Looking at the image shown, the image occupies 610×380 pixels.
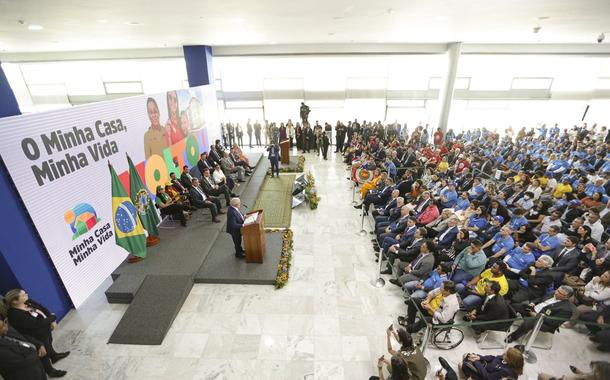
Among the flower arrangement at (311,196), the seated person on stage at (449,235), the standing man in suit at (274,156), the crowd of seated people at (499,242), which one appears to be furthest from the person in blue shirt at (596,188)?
the standing man in suit at (274,156)

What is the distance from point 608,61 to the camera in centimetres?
1445

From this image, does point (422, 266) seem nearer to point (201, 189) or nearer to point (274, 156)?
point (201, 189)

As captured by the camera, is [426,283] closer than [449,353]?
No

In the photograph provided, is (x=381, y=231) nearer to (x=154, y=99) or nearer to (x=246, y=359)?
(x=246, y=359)

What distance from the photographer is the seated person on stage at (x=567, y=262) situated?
14.0ft

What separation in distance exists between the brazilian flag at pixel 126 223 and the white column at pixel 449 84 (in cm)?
1254

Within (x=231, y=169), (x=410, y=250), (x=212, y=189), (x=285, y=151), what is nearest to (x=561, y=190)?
(x=410, y=250)

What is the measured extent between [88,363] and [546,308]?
245 inches

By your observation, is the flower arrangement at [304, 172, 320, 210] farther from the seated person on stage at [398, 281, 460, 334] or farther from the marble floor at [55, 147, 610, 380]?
the seated person on stage at [398, 281, 460, 334]

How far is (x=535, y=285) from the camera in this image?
427 cm

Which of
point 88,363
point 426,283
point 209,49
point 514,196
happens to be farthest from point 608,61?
point 88,363

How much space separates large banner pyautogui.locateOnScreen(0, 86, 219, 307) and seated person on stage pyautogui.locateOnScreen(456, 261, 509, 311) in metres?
6.07

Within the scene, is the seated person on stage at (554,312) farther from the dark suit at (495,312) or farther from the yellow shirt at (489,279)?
the yellow shirt at (489,279)

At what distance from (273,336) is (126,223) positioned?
3.65 metres
